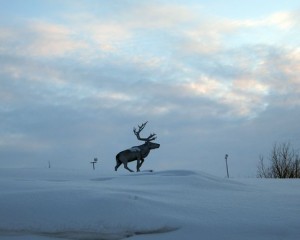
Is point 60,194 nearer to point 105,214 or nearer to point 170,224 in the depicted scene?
point 105,214

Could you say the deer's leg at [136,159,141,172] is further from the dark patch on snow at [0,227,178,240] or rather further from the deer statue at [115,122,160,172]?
the dark patch on snow at [0,227,178,240]

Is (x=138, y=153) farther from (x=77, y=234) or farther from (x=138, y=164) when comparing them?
(x=77, y=234)

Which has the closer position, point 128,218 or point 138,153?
point 128,218

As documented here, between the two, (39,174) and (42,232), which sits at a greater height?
(39,174)

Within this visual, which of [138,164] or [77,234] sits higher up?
[138,164]

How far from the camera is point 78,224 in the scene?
292cm

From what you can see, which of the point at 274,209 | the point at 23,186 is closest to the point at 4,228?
the point at 23,186

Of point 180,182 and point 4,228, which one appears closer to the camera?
point 4,228

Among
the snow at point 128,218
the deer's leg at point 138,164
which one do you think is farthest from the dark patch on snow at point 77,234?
the deer's leg at point 138,164

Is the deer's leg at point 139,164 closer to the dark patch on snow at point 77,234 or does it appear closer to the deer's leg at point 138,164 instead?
the deer's leg at point 138,164

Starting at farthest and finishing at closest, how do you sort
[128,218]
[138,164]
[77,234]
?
[138,164], [128,218], [77,234]

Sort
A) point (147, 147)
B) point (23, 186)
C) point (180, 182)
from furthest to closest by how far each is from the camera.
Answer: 1. point (147, 147)
2. point (180, 182)
3. point (23, 186)

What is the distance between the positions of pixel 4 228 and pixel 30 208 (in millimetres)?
289

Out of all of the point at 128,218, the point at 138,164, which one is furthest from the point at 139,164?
the point at 128,218
